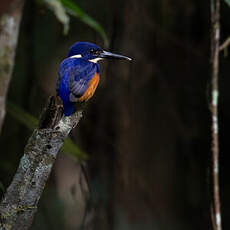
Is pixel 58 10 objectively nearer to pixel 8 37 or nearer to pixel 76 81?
pixel 8 37

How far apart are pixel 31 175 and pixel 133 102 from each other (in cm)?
337

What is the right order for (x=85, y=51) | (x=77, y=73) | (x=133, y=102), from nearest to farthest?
(x=77, y=73), (x=85, y=51), (x=133, y=102)

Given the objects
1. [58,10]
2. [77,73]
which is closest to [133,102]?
[58,10]

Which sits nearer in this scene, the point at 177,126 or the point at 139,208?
the point at 177,126

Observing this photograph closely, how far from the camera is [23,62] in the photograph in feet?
15.3

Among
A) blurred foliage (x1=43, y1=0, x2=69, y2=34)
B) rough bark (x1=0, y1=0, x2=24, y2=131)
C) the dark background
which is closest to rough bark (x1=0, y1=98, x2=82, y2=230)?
rough bark (x1=0, y1=0, x2=24, y2=131)

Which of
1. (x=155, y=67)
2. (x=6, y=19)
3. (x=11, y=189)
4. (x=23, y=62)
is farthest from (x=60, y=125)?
(x=155, y=67)

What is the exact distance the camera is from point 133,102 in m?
5.03

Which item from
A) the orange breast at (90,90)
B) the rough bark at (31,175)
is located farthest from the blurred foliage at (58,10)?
the rough bark at (31,175)

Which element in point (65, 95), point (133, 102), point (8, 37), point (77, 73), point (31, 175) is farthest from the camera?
point (133, 102)

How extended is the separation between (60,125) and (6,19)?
4.56ft

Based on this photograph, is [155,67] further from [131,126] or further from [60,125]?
[60,125]

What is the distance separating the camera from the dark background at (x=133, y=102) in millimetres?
4664

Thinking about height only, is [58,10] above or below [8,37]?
above
